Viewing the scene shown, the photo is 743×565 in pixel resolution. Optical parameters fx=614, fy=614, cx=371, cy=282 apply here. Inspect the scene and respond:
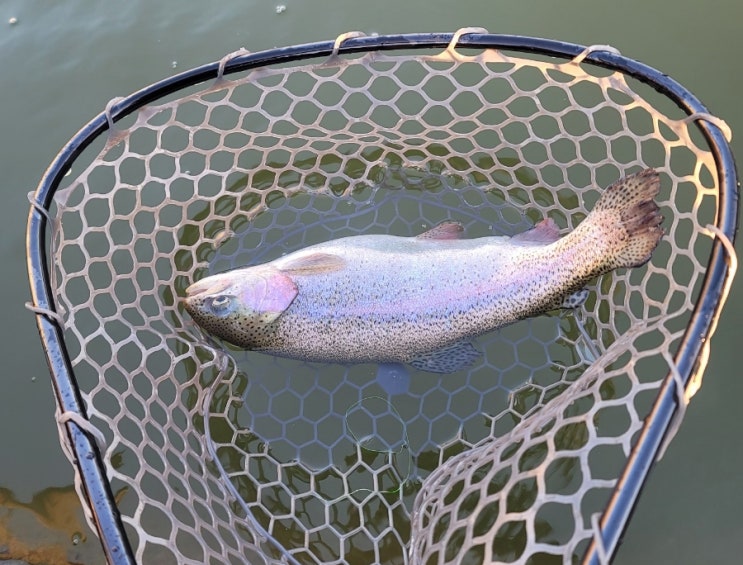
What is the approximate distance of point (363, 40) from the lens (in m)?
2.97

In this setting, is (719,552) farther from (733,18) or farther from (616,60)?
(733,18)

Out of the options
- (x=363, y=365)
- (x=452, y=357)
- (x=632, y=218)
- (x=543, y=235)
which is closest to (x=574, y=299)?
(x=543, y=235)

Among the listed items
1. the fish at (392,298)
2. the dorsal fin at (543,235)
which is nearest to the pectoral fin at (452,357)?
the fish at (392,298)

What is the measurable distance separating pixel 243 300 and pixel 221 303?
0.36ft

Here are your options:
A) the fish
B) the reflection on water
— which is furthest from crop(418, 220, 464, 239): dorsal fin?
the reflection on water

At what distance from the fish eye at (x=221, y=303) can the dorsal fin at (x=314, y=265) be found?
0.31 m

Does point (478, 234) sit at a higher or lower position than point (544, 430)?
higher

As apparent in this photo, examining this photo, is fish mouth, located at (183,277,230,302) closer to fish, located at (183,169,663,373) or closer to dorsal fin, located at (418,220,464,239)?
fish, located at (183,169,663,373)

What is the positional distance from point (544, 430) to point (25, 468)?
3009 mm

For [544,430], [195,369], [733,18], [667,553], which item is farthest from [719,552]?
[733,18]

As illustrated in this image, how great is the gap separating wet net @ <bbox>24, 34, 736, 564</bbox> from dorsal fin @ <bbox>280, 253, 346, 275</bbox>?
63cm

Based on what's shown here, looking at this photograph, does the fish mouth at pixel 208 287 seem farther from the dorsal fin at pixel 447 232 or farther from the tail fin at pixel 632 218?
the tail fin at pixel 632 218

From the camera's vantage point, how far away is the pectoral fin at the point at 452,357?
127 inches

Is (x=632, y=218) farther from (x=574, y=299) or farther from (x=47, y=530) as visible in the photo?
(x=47, y=530)
